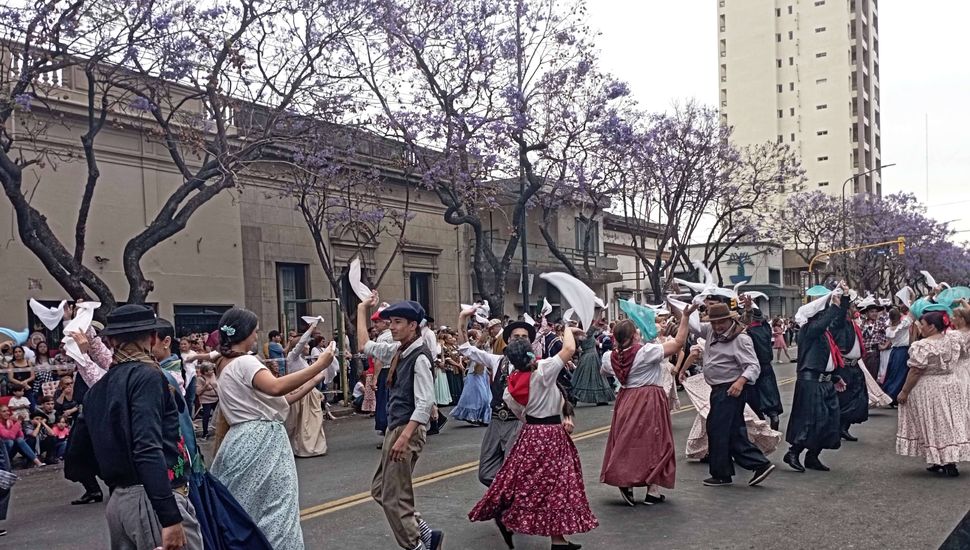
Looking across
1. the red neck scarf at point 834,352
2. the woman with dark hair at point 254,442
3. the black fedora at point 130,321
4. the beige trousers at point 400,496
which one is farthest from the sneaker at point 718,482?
the black fedora at point 130,321

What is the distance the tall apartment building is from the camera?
8100cm

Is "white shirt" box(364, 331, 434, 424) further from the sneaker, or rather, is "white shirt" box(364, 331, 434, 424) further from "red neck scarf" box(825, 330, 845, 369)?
"red neck scarf" box(825, 330, 845, 369)

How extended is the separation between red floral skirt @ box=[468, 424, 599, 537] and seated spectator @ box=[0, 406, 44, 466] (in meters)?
6.33

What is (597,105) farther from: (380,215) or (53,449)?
(53,449)

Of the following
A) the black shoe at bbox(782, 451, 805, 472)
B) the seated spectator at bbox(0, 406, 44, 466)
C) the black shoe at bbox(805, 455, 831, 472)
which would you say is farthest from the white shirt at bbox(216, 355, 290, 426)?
the black shoe at bbox(805, 455, 831, 472)

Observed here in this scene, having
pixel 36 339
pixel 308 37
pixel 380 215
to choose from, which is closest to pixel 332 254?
pixel 380 215

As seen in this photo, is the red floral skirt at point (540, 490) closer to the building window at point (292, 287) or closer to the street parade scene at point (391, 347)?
the street parade scene at point (391, 347)

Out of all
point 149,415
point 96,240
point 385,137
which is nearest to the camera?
point 149,415

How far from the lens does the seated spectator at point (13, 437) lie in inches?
417

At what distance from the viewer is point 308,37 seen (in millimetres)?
16516

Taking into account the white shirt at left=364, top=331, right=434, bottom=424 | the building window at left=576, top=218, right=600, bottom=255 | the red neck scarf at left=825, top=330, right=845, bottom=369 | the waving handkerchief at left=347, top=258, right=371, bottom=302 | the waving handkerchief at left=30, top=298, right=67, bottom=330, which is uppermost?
the building window at left=576, top=218, right=600, bottom=255

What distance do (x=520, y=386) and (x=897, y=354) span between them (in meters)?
10.0

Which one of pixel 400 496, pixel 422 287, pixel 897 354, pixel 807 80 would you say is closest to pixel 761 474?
pixel 400 496

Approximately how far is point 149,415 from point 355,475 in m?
6.63
